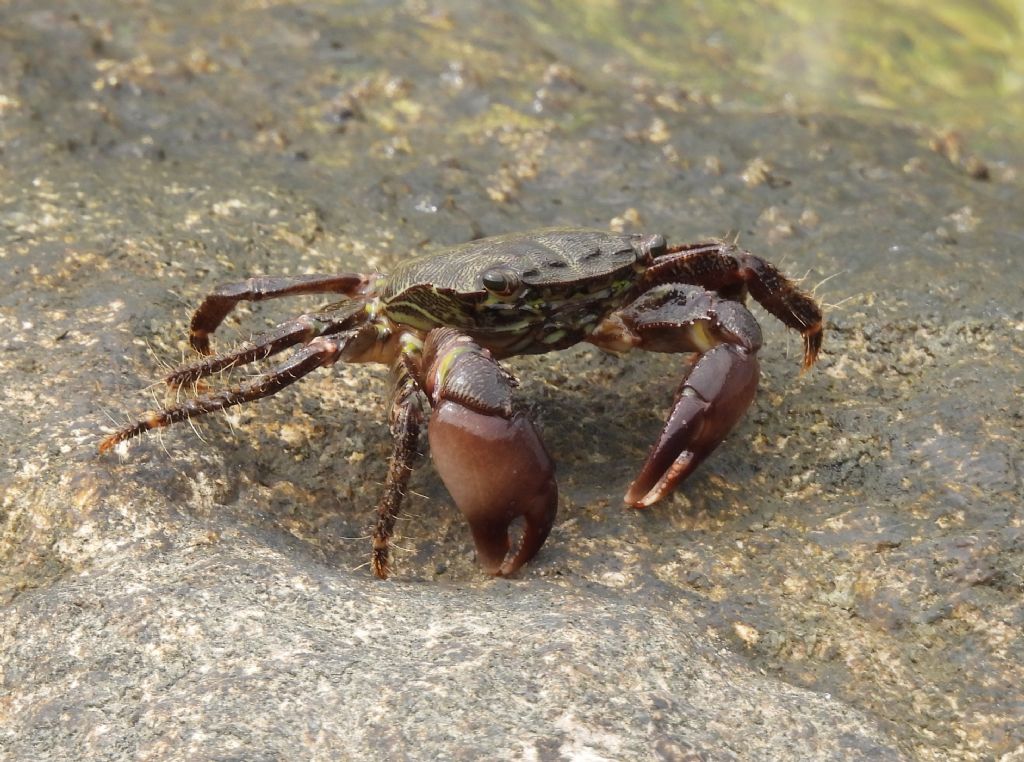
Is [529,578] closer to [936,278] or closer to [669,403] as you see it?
[669,403]

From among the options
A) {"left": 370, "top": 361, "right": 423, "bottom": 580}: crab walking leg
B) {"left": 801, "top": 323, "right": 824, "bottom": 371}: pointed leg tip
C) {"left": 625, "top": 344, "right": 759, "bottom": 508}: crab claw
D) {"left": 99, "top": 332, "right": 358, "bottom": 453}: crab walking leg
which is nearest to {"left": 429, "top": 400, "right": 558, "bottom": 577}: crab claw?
{"left": 370, "top": 361, "right": 423, "bottom": 580}: crab walking leg

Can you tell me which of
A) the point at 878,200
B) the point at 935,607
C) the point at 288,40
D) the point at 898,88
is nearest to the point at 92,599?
the point at 935,607

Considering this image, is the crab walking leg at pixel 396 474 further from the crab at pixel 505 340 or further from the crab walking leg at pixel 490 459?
the crab walking leg at pixel 490 459

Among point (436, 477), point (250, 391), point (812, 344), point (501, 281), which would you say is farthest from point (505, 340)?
point (812, 344)

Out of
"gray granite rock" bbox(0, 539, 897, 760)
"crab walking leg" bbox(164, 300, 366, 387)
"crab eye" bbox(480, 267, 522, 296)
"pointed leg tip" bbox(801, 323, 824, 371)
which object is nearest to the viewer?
"gray granite rock" bbox(0, 539, 897, 760)

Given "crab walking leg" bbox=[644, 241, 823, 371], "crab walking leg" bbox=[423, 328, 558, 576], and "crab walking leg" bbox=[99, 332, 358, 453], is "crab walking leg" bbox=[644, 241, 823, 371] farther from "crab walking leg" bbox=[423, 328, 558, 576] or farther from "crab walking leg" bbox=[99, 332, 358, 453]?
"crab walking leg" bbox=[99, 332, 358, 453]

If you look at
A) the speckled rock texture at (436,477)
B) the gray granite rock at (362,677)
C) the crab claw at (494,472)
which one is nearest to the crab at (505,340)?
the crab claw at (494,472)
